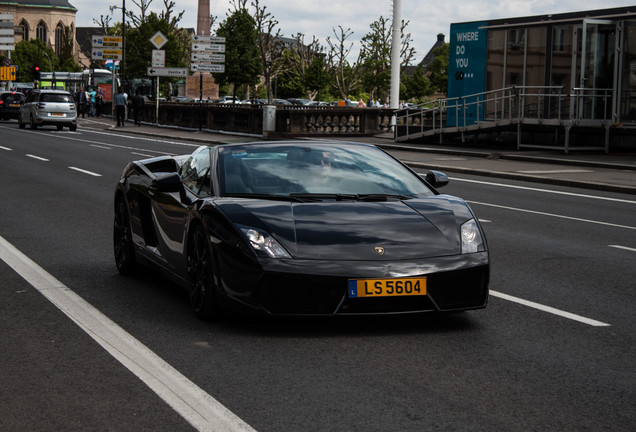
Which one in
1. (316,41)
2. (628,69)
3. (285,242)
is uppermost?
(316,41)

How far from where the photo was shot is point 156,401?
479 centimetres

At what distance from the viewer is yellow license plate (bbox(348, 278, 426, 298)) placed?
6.06m

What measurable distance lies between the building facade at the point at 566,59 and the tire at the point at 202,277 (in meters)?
22.1

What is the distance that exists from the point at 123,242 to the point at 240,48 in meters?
83.5

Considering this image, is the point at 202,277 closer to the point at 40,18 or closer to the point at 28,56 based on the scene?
the point at 28,56

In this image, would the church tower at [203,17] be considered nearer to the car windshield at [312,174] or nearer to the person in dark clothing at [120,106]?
the person in dark clothing at [120,106]

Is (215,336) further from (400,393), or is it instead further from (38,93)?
(38,93)

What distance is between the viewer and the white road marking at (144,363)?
4492mm

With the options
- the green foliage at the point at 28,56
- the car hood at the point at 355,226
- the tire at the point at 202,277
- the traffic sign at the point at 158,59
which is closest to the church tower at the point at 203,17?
the traffic sign at the point at 158,59

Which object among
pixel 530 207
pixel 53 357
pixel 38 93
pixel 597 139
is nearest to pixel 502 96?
pixel 597 139

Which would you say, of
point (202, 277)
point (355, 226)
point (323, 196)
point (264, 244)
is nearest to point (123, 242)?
point (202, 277)

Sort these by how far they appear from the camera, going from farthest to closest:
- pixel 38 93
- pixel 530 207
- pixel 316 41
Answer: pixel 316 41 < pixel 38 93 < pixel 530 207

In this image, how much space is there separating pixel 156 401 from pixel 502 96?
27.4 meters

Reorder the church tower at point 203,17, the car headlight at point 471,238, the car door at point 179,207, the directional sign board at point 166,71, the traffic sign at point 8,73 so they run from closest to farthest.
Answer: the car headlight at point 471,238 → the car door at point 179,207 → the directional sign board at point 166,71 → the traffic sign at point 8,73 → the church tower at point 203,17
